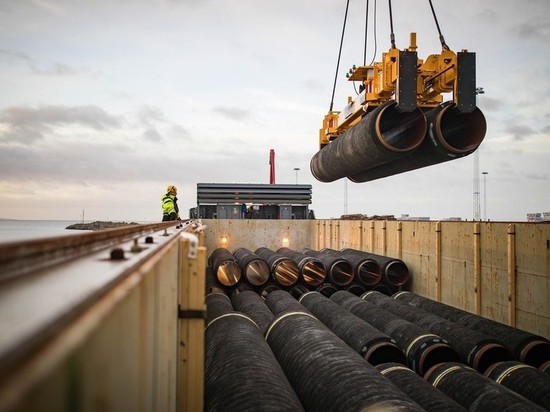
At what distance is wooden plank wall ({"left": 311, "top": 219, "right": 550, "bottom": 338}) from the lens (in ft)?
23.1

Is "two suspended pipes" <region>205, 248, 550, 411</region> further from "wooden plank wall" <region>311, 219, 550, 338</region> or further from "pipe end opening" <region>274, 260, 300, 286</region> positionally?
"pipe end opening" <region>274, 260, 300, 286</region>

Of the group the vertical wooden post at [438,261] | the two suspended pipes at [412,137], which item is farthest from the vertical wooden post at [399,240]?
the two suspended pipes at [412,137]

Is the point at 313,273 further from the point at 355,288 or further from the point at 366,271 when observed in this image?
the point at 366,271

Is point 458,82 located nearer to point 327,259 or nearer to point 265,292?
point 327,259

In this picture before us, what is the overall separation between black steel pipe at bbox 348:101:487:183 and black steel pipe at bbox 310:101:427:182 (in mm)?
260

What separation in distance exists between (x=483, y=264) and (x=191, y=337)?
7.14 metres

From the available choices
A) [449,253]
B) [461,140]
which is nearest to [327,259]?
[449,253]

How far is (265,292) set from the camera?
42.1 feet

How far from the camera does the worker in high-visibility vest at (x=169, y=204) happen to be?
13156 mm

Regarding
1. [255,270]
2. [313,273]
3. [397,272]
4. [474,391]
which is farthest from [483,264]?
[255,270]

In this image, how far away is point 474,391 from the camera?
4973 mm

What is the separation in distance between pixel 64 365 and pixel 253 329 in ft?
16.8

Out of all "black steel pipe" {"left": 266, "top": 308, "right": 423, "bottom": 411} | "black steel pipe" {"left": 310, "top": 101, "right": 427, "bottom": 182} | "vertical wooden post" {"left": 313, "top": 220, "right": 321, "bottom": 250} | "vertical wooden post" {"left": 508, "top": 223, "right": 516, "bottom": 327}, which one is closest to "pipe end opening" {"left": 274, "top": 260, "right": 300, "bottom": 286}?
"black steel pipe" {"left": 310, "top": 101, "right": 427, "bottom": 182}

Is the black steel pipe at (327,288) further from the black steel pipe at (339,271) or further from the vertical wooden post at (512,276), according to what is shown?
the vertical wooden post at (512,276)
